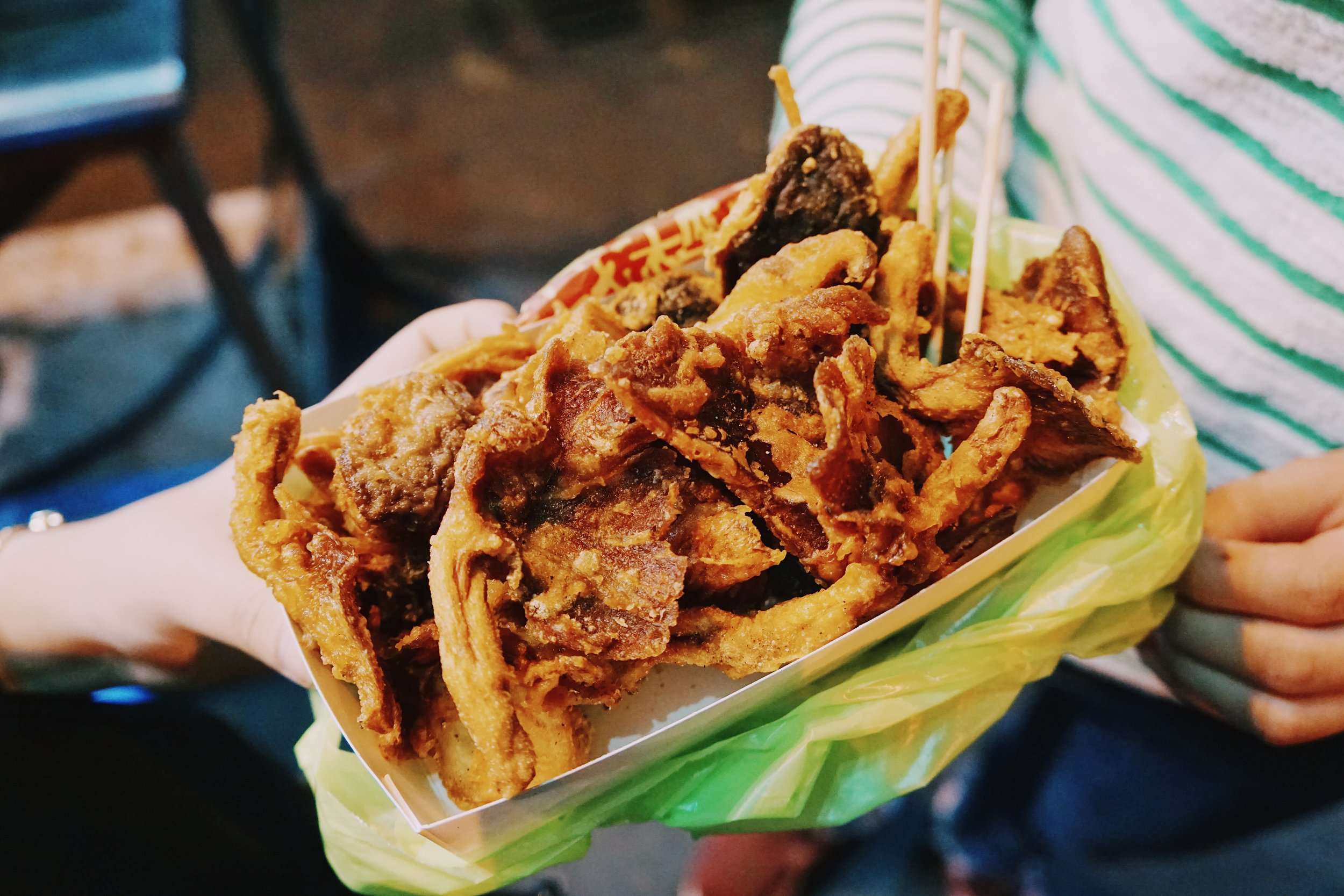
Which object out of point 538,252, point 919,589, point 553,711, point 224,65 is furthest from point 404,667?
point 224,65

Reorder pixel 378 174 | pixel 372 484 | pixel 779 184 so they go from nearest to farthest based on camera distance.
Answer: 1. pixel 372 484
2. pixel 779 184
3. pixel 378 174

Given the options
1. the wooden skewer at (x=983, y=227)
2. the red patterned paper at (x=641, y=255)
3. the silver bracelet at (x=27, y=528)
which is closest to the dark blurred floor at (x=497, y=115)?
the silver bracelet at (x=27, y=528)

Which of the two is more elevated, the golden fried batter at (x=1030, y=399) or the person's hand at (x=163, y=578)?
the golden fried batter at (x=1030, y=399)

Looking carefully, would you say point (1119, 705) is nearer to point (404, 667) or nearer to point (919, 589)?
point (919, 589)

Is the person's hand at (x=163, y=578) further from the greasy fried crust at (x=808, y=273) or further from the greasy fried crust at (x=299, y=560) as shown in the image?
the greasy fried crust at (x=808, y=273)

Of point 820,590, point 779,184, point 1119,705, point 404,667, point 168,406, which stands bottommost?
point 168,406

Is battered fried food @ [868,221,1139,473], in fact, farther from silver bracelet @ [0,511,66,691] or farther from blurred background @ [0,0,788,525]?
blurred background @ [0,0,788,525]

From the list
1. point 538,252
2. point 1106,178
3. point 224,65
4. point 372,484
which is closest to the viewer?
point 372,484

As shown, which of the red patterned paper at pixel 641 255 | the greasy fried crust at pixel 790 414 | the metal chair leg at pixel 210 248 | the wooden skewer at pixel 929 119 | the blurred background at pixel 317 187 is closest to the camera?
the greasy fried crust at pixel 790 414

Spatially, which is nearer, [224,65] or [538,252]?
[538,252]
